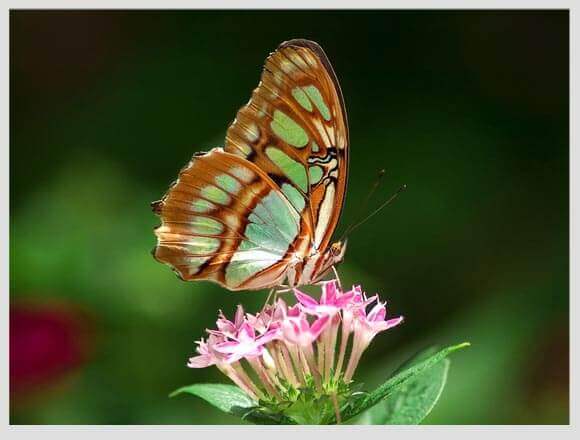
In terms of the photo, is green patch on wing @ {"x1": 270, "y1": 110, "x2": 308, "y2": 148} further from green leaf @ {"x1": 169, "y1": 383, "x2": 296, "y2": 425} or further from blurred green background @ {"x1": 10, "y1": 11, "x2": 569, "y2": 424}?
blurred green background @ {"x1": 10, "y1": 11, "x2": 569, "y2": 424}

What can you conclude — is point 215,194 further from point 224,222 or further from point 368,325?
point 368,325

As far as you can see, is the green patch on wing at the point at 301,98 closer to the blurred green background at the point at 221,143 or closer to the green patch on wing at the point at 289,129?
the green patch on wing at the point at 289,129

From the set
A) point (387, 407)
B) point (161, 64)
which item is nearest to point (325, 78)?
point (387, 407)

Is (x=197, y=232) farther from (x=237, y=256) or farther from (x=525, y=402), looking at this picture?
(x=525, y=402)

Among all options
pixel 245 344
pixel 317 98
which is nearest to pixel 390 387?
pixel 245 344

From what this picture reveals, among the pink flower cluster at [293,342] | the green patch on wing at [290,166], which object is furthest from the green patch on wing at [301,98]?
the pink flower cluster at [293,342]
